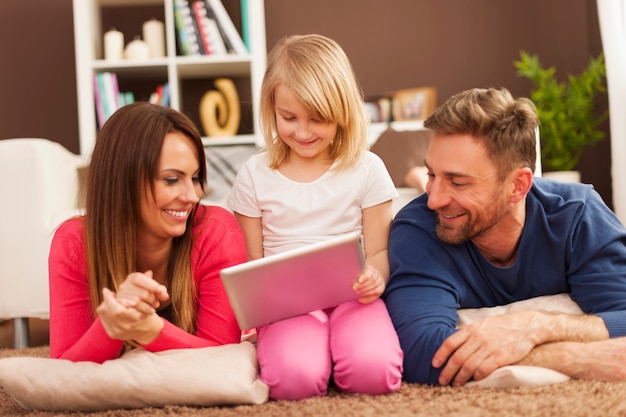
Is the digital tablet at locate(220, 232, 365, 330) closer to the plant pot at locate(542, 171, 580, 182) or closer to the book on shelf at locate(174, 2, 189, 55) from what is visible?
the plant pot at locate(542, 171, 580, 182)

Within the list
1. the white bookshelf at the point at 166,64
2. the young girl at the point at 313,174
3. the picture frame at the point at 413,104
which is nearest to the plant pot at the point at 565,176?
the picture frame at the point at 413,104

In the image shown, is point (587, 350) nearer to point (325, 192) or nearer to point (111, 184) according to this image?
point (325, 192)

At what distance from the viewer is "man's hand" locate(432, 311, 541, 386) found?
54.9 inches

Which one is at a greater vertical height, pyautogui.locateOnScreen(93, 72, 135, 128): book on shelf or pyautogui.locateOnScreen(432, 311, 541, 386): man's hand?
pyautogui.locateOnScreen(93, 72, 135, 128): book on shelf

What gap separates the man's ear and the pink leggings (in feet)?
1.22

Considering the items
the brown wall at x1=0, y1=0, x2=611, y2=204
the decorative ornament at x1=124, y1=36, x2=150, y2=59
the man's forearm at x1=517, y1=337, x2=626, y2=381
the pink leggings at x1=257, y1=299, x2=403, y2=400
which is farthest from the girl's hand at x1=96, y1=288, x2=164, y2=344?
the brown wall at x1=0, y1=0, x2=611, y2=204

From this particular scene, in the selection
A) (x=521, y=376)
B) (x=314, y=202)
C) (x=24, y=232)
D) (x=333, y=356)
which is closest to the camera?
(x=521, y=376)

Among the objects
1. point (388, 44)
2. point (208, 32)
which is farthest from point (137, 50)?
point (388, 44)

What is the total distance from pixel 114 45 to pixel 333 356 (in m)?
2.45

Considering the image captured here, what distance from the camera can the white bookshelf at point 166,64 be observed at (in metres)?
3.41

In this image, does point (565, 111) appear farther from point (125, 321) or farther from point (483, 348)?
point (125, 321)

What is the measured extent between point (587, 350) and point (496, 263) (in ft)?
1.04

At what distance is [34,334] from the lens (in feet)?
9.84

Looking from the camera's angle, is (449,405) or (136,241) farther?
(136,241)
